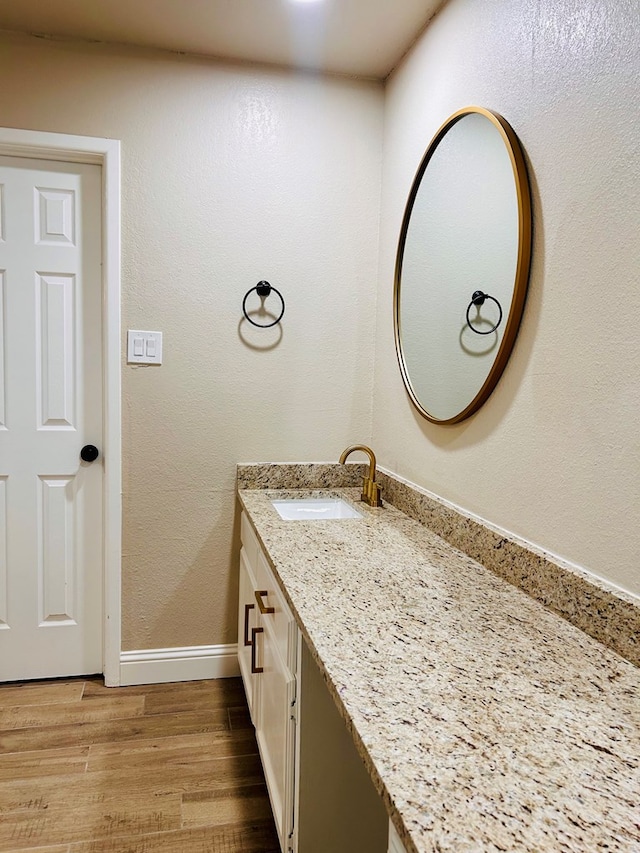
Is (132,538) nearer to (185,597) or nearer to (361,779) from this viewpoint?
(185,597)

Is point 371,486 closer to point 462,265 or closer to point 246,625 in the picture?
point 246,625

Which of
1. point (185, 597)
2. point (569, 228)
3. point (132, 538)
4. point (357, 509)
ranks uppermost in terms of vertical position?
point (569, 228)

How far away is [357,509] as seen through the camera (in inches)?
86.5

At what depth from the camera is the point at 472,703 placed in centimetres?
93

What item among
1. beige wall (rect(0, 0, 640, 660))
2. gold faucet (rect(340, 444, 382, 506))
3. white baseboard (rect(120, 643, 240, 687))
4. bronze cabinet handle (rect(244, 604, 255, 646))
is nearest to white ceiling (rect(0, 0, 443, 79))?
beige wall (rect(0, 0, 640, 660))

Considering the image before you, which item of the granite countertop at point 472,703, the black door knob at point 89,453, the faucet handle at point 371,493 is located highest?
the black door knob at point 89,453

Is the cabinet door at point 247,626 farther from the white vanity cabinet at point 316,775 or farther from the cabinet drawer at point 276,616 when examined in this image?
the white vanity cabinet at point 316,775

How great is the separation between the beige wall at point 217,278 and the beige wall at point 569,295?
755mm

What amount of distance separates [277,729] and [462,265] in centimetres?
131

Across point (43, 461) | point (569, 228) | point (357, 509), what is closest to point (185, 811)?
point (357, 509)

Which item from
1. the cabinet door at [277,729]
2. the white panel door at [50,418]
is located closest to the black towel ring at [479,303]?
the cabinet door at [277,729]

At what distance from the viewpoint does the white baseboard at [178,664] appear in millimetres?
2436

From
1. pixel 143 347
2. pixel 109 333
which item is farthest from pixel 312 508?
pixel 109 333

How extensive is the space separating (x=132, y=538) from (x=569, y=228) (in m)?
1.86
